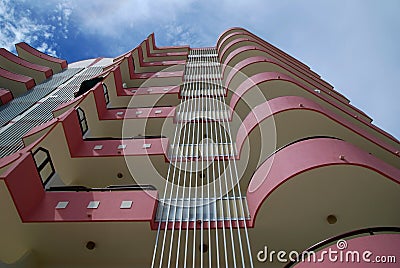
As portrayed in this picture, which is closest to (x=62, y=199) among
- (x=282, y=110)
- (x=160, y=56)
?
(x=282, y=110)

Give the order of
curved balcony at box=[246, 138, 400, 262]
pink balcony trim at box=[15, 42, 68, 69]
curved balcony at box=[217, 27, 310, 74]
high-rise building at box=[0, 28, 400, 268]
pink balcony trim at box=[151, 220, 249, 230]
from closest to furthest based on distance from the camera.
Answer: curved balcony at box=[246, 138, 400, 262] → high-rise building at box=[0, 28, 400, 268] → pink balcony trim at box=[151, 220, 249, 230] → curved balcony at box=[217, 27, 310, 74] → pink balcony trim at box=[15, 42, 68, 69]

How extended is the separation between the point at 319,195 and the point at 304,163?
25.8 inches

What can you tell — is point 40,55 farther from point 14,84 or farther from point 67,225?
point 67,225

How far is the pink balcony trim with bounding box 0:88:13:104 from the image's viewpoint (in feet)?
53.8

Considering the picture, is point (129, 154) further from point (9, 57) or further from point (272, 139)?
point (9, 57)

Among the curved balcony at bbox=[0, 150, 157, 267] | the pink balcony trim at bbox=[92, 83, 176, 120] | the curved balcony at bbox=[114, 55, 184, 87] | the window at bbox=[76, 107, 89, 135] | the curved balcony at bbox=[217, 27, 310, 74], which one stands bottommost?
the curved balcony at bbox=[0, 150, 157, 267]

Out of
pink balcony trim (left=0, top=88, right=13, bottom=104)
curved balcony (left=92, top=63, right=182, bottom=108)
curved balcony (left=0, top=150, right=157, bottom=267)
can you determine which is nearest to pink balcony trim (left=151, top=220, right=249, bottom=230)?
curved balcony (left=0, top=150, right=157, bottom=267)

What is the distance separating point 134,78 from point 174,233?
43.5 feet

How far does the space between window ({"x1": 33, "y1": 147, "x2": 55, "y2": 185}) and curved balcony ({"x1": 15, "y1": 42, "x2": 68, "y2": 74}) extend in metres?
17.8

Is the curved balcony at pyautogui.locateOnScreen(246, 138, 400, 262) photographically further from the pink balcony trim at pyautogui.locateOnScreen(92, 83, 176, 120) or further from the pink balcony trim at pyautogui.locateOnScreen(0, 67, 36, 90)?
the pink balcony trim at pyautogui.locateOnScreen(0, 67, 36, 90)

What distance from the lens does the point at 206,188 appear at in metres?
8.20

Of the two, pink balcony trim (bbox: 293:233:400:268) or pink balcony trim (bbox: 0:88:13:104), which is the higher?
pink balcony trim (bbox: 0:88:13:104)

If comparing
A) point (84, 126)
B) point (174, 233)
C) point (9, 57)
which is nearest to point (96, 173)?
point (84, 126)

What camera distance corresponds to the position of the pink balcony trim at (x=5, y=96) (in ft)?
Answer: 53.8
